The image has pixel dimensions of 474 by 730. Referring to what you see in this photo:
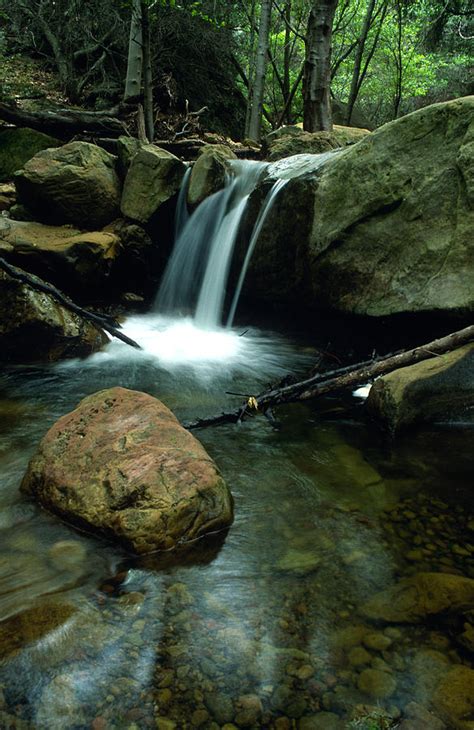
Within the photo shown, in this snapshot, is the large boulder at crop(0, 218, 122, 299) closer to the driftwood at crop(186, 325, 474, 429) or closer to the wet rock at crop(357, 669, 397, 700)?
the driftwood at crop(186, 325, 474, 429)

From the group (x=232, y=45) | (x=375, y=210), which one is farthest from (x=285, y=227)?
(x=232, y=45)

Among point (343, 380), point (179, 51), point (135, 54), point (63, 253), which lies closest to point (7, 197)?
point (63, 253)

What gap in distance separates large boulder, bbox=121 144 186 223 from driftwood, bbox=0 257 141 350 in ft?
8.36

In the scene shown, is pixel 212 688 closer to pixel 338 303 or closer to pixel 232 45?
pixel 338 303

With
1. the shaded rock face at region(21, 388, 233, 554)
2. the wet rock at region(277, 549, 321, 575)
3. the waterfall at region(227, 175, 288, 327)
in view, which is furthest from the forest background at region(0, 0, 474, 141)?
the wet rock at region(277, 549, 321, 575)

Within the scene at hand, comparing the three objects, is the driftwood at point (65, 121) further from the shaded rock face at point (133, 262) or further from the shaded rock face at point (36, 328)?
the shaded rock face at point (36, 328)

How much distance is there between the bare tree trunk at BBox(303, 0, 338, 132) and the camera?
389 inches

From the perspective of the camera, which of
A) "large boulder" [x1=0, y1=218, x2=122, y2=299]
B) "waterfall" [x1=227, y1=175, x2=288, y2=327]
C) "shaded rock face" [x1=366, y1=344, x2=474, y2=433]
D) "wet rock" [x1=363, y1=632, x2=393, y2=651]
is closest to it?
"wet rock" [x1=363, y1=632, x2=393, y2=651]

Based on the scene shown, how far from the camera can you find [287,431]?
4.41 metres

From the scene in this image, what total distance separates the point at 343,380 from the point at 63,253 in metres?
4.46

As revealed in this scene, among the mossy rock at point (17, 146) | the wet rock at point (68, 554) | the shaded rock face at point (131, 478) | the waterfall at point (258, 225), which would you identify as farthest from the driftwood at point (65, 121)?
the wet rock at point (68, 554)

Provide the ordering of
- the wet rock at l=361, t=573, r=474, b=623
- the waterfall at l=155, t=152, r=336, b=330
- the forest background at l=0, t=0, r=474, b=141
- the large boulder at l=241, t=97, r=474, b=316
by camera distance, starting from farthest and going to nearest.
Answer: the forest background at l=0, t=0, r=474, b=141
the waterfall at l=155, t=152, r=336, b=330
the large boulder at l=241, t=97, r=474, b=316
the wet rock at l=361, t=573, r=474, b=623

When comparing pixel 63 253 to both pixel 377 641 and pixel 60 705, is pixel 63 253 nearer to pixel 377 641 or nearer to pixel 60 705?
pixel 60 705

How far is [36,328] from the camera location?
590cm
